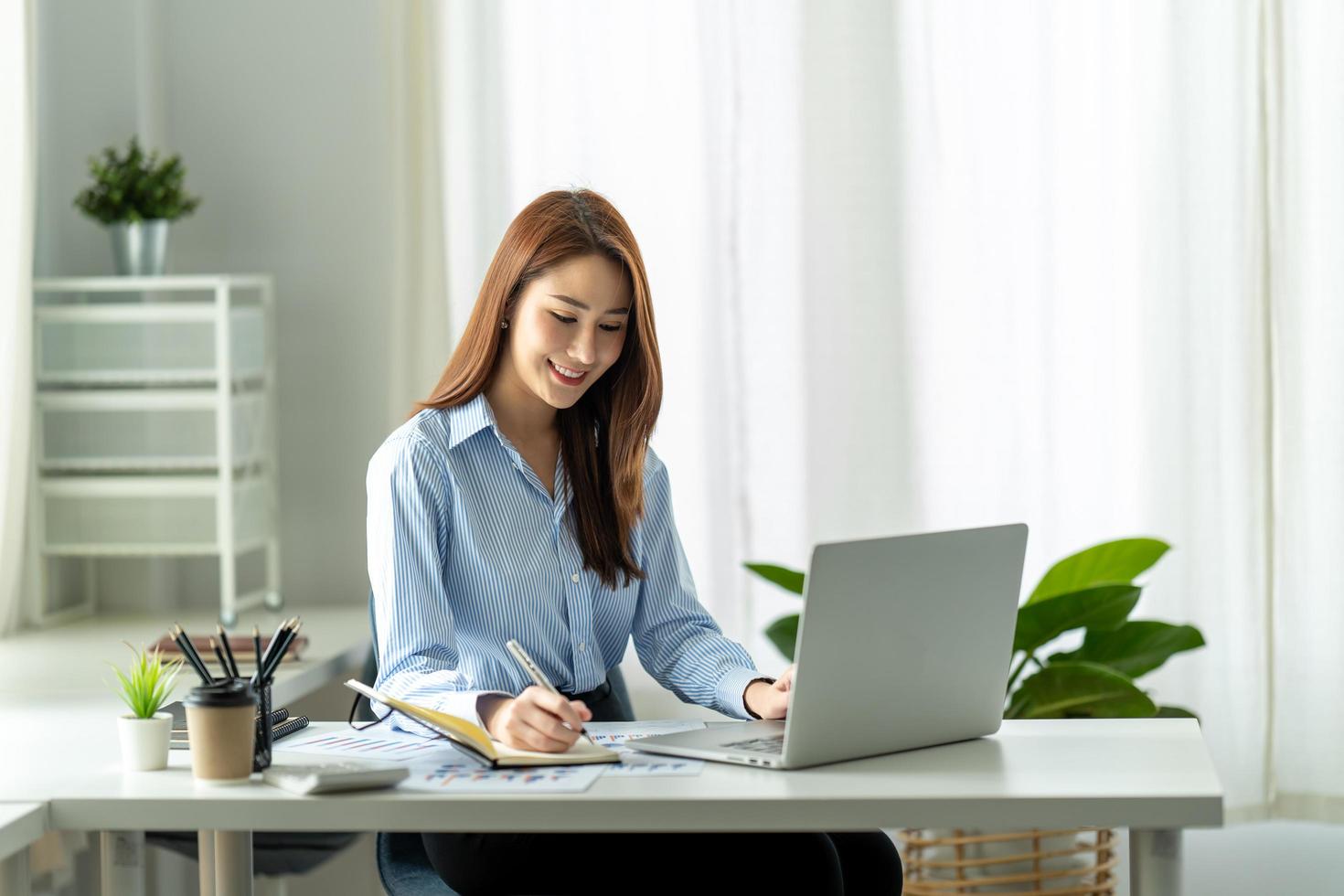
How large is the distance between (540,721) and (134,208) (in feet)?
6.52

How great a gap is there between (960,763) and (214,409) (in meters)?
1.93

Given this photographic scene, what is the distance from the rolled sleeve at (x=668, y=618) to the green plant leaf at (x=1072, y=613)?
30.5 inches

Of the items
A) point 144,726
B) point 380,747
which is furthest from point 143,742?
point 380,747

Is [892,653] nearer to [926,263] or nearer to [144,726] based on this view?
[144,726]

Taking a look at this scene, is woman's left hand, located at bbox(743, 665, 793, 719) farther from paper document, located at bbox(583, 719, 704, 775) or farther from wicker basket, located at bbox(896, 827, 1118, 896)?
wicker basket, located at bbox(896, 827, 1118, 896)

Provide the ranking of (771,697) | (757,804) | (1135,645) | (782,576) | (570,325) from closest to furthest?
1. (757,804)
2. (771,697)
3. (570,325)
4. (1135,645)
5. (782,576)

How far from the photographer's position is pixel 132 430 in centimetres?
294

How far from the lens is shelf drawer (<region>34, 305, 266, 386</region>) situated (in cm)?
291

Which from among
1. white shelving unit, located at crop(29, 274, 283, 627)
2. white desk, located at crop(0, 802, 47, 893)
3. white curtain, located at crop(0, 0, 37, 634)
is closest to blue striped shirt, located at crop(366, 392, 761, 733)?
white desk, located at crop(0, 802, 47, 893)

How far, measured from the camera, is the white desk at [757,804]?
4.19ft

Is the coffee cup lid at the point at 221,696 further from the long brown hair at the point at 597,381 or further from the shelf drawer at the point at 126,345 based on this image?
the shelf drawer at the point at 126,345

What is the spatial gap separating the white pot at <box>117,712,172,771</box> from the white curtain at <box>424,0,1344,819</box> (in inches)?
69.3

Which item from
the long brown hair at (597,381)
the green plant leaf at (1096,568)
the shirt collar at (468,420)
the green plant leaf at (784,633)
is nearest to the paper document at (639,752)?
the long brown hair at (597,381)

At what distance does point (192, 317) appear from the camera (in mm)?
2908
